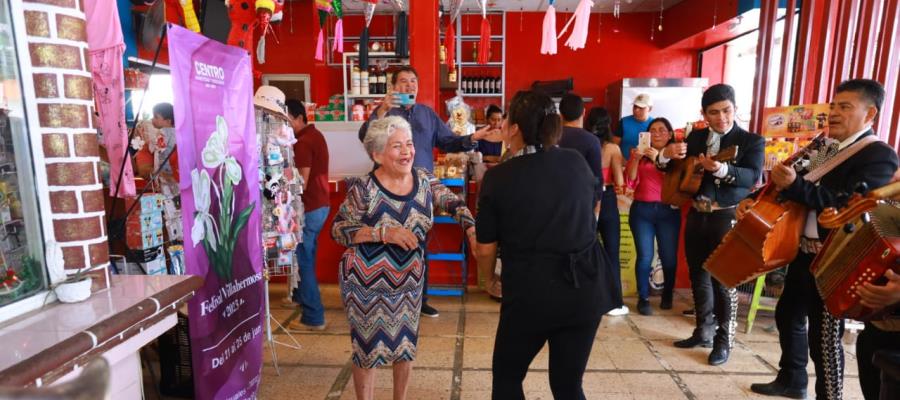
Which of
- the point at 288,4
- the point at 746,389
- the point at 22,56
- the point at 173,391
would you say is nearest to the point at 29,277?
the point at 22,56

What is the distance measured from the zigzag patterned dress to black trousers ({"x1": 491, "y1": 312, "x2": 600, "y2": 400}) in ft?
1.68

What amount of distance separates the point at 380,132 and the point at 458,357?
1.80 meters

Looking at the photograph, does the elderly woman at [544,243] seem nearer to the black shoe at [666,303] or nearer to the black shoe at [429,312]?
the black shoe at [429,312]

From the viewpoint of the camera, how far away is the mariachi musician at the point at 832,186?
7.09ft

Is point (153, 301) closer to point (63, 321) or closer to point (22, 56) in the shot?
point (63, 321)

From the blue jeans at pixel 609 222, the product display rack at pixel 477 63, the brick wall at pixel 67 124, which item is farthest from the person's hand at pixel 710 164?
the product display rack at pixel 477 63

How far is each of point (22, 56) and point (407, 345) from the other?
170 cm

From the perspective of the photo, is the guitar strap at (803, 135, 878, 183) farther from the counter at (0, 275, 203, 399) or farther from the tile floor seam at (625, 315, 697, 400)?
the counter at (0, 275, 203, 399)

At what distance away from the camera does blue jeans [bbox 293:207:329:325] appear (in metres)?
3.65

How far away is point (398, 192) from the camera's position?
7.12 feet

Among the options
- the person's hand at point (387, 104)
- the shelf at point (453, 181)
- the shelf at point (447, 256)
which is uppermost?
the person's hand at point (387, 104)

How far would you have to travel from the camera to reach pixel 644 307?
13.5 ft

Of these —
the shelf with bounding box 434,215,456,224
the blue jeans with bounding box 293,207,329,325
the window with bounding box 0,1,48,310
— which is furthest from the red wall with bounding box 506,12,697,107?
the window with bounding box 0,1,48,310

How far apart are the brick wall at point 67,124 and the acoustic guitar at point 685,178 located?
301cm
